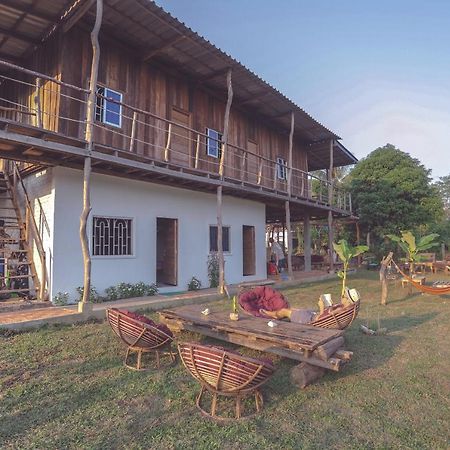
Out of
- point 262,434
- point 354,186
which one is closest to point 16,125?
→ point 262,434

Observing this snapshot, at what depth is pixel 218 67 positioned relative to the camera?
420 inches

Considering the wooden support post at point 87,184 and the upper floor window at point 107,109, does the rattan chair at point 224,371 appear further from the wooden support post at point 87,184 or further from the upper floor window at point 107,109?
the upper floor window at point 107,109

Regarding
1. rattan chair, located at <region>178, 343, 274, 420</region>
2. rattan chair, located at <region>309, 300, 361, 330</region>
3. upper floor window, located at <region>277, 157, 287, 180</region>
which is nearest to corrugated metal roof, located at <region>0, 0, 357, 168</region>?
upper floor window, located at <region>277, 157, 287, 180</region>

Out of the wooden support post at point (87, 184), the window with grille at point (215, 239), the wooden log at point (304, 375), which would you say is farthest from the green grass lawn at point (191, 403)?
the window with grille at point (215, 239)

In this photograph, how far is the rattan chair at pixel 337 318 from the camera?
211 inches

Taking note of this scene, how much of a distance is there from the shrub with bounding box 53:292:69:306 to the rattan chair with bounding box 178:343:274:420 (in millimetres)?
5705

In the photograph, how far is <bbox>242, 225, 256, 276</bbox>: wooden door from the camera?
46.9 ft

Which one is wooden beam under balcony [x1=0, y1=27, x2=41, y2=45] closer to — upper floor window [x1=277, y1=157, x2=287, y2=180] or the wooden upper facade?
the wooden upper facade

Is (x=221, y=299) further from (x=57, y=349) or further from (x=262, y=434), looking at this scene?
(x=262, y=434)

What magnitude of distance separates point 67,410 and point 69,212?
592 cm

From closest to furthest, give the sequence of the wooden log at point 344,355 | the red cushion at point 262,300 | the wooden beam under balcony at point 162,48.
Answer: the wooden log at point 344,355 < the red cushion at point 262,300 < the wooden beam under balcony at point 162,48

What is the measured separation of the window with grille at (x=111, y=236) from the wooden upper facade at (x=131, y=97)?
54.0 inches

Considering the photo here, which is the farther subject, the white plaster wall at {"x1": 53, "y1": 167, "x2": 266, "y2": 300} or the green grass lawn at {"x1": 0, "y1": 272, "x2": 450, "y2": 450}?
the white plaster wall at {"x1": 53, "y1": 167, "x2": 266, "y2": 300}

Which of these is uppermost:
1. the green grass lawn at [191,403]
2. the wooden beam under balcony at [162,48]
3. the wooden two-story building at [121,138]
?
the wooden beam under balcony at [162,48]
